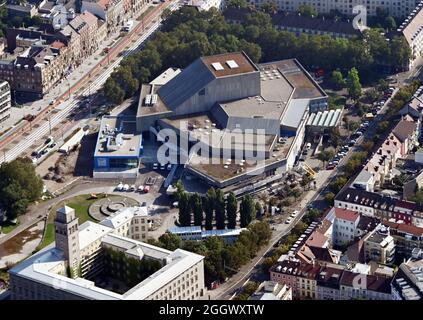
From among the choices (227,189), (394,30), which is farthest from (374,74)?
(227,189)

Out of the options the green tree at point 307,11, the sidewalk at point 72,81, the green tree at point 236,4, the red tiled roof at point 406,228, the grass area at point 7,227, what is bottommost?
the grass area at point 7,227

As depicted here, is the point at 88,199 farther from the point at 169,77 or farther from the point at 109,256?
the point at 169,77

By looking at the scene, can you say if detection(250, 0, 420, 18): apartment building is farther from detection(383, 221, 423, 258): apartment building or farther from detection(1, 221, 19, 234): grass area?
detection(1, 221, 19, 234): grass area

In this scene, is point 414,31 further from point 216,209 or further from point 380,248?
point 380,248

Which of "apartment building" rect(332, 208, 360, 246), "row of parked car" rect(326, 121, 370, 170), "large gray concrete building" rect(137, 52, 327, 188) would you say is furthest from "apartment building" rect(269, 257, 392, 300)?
"row of parked car" rect(326, 121, 370, 170)

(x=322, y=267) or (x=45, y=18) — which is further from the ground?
(x=45, y=18)

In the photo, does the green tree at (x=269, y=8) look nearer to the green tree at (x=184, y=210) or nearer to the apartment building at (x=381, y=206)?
the apartment building at (x=381, y=206)

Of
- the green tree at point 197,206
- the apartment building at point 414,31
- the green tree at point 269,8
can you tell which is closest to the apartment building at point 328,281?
the green tree at point 197,206
